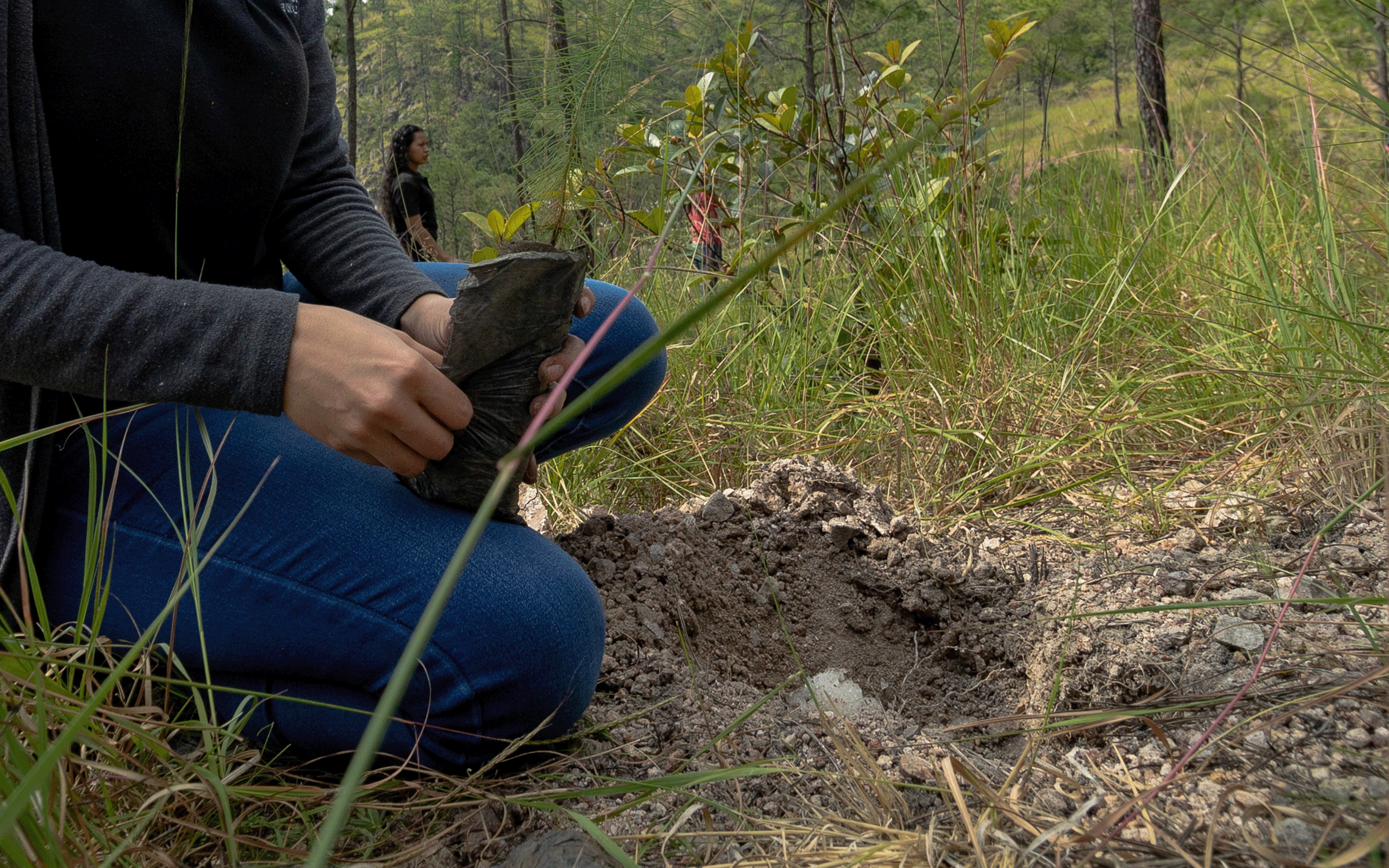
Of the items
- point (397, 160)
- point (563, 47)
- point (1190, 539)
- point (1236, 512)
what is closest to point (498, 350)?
point (563, 47)

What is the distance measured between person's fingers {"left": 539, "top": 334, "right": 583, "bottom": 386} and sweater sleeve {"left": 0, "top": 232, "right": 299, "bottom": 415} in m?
0.27

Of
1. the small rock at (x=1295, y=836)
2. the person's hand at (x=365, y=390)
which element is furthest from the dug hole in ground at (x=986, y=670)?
the person's hand at (x=365, y=390)

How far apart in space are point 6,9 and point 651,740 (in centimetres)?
109

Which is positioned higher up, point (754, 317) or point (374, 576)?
point (374, 576)

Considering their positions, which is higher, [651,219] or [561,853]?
[651,219]

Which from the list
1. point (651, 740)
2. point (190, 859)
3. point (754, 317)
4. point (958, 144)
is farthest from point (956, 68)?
point (190, 859)

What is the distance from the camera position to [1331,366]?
1410mm

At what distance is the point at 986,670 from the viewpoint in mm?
1248

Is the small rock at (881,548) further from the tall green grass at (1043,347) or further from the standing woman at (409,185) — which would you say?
the standing woman at (409,185)

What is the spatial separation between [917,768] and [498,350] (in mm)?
632

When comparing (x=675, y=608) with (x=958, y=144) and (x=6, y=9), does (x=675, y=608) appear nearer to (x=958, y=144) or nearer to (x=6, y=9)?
(x=6, y=9)

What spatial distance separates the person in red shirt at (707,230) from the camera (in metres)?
2.33

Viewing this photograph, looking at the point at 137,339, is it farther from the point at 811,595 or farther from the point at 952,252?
the point at 952,252

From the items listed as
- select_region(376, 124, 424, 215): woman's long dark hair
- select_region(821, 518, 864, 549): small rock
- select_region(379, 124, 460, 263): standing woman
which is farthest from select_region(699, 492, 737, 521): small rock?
select_region(376, 124, 424, 215): woman's long dark hair
